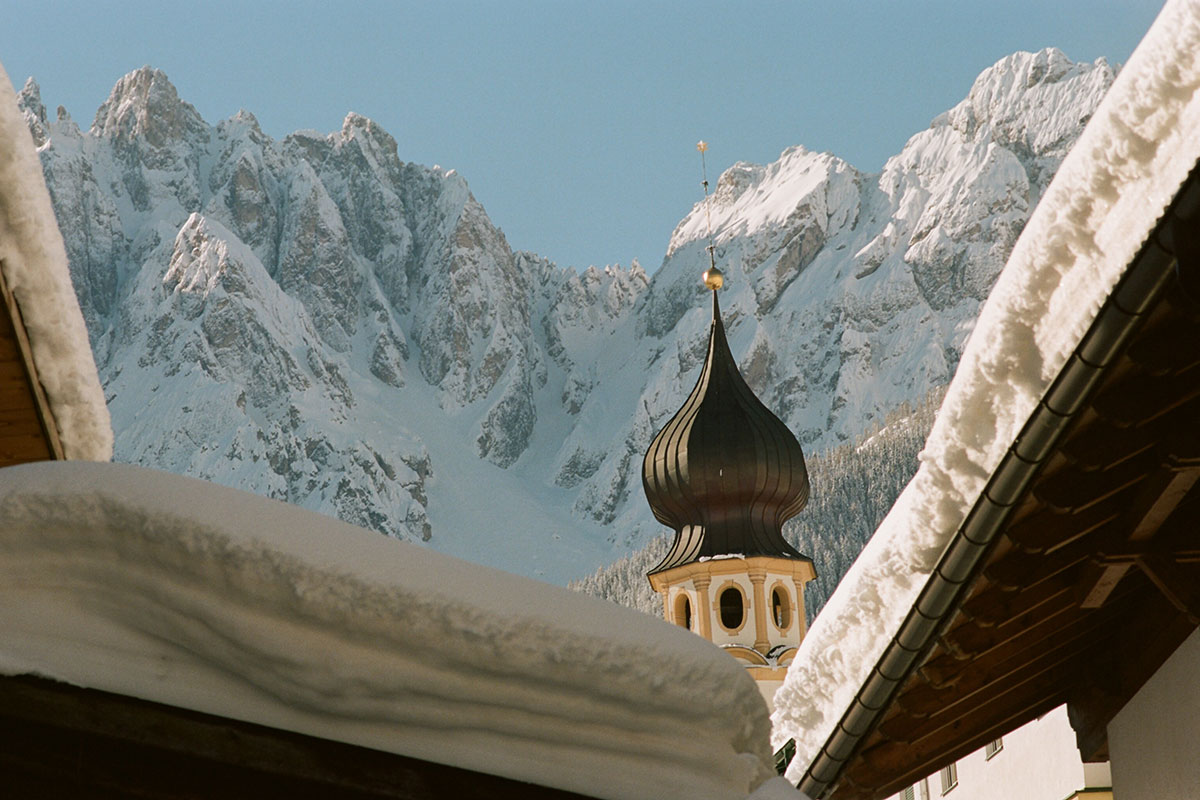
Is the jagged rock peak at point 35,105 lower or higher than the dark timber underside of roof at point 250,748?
higher

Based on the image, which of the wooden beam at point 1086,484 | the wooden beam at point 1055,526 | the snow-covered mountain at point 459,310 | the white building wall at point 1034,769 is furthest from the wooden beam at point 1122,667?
the snow-covered mountain at point 459,310

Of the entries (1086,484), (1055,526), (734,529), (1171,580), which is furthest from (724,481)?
(1086,484)

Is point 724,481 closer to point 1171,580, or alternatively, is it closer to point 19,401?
point 1171,580

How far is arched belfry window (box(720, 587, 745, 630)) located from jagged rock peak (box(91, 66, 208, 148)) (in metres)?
135

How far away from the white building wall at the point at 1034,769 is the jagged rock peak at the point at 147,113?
485 feet

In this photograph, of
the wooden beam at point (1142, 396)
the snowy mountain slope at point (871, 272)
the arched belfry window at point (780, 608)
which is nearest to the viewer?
the wooden beam at point (1142, 396)

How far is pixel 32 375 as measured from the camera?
333cm

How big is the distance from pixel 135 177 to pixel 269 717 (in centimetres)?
15089

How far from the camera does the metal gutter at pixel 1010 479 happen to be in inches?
86.0

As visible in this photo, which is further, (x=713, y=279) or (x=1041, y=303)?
(x=713, y=279)

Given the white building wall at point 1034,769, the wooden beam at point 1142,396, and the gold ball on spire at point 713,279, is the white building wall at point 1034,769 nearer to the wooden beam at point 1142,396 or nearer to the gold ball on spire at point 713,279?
the wooden beam at point 1142,396

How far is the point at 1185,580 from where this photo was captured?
3.61 metres

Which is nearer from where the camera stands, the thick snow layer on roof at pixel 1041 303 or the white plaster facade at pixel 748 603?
the thick snow layer on roof at pixel 1041 303

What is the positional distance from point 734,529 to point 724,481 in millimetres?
709
